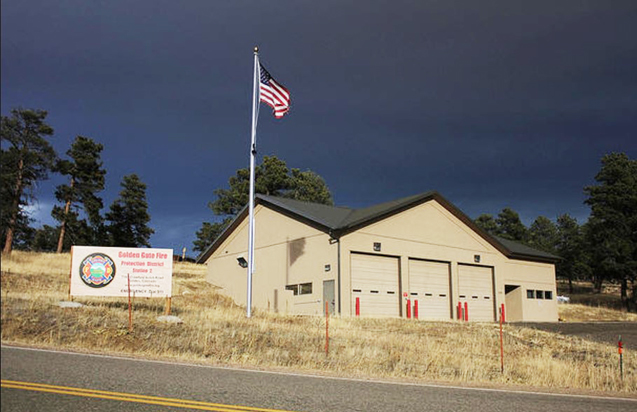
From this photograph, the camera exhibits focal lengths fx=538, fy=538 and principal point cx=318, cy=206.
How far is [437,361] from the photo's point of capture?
50.4ft

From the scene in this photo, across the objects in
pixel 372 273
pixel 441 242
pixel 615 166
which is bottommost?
pixel 372 273

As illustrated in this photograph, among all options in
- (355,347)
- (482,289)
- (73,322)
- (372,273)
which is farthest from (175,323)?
(482,289)

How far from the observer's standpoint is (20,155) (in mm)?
5285

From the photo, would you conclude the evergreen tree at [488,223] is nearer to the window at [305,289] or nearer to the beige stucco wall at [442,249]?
the beige stucco wall at [442,249]

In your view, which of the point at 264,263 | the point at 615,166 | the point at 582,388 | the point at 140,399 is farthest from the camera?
the point at 615,166

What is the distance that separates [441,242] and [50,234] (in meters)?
51.4

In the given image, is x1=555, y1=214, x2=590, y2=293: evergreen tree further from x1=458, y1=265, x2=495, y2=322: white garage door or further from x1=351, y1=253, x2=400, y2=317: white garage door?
x1=351, y1=253, x2=400, y2=317: white garage door

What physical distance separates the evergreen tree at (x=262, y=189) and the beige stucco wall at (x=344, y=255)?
2476cm

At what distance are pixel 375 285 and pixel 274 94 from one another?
12423mm

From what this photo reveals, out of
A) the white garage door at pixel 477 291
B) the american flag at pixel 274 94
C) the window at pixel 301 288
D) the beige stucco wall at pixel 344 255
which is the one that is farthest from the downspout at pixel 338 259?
the white garage door at pixel 477 291

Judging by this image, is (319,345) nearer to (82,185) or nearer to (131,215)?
(82,185)

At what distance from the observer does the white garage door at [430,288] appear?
104 feet

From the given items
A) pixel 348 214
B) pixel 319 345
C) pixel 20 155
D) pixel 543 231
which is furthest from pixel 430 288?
pixel 543 231

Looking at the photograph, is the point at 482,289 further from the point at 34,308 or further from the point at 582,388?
the point at 34,308
